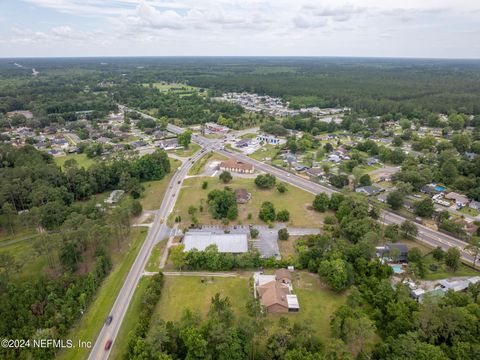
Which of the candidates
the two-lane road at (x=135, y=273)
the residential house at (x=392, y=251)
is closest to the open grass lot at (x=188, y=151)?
the two-lane road at (x=135, y=273)

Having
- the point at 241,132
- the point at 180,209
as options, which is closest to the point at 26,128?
the point at 241,132

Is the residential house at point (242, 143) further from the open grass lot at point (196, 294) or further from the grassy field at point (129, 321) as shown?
the grassy field at point (129, 321)

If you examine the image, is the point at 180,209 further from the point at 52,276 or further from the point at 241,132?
the point at 241,132

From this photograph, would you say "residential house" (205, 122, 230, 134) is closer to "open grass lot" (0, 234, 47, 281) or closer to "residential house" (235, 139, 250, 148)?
"residential house" (235, 139, 250, 148)

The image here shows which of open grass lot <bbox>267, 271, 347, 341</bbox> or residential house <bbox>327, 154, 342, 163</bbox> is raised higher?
open grass lot <bbox>267, 271, 347, 341</bbox>

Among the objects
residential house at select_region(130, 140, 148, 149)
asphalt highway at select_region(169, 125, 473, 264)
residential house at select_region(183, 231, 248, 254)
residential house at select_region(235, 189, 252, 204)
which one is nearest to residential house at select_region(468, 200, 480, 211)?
asphalt highway at select_region(169, 125, 473, 264)

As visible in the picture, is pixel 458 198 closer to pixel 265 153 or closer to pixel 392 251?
pixel 392 251

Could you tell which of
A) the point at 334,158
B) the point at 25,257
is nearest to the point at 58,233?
the point at 25,257
